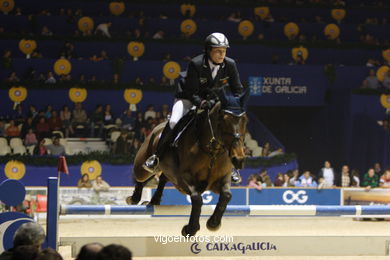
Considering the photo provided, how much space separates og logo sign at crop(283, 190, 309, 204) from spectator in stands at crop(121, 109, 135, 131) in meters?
4.53

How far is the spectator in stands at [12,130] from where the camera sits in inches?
669

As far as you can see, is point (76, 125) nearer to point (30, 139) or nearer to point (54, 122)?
point (54, 122)

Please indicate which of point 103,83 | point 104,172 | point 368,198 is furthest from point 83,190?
point 368,198

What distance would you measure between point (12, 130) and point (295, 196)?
7148 mm

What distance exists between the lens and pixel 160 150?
7.18 metres

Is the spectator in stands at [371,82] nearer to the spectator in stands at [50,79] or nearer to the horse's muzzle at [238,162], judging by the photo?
the spectator in stands at [50,79]

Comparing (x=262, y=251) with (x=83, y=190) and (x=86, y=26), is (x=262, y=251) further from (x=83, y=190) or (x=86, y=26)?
(x=86, y=26)

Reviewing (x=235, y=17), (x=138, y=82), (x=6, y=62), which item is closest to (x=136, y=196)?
(x=138, y=82)

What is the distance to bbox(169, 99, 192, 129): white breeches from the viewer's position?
23.2ft

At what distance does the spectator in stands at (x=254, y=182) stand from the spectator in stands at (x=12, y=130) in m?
5.90

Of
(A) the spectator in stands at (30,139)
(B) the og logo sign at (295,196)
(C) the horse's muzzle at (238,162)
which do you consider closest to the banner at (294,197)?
(B) the og logo sign at (295,196)

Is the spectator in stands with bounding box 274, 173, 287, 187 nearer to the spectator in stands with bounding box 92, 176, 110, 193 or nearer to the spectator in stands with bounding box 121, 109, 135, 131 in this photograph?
the spectator in stands with bounding box 121, 109, 135, 131

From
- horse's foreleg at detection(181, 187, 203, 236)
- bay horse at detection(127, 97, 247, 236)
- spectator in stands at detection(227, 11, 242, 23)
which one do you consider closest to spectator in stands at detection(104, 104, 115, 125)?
spectator in stands at detection(227, 11, 242, 23)

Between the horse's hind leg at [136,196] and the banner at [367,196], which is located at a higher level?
the horse's hind leg at [136,196]
